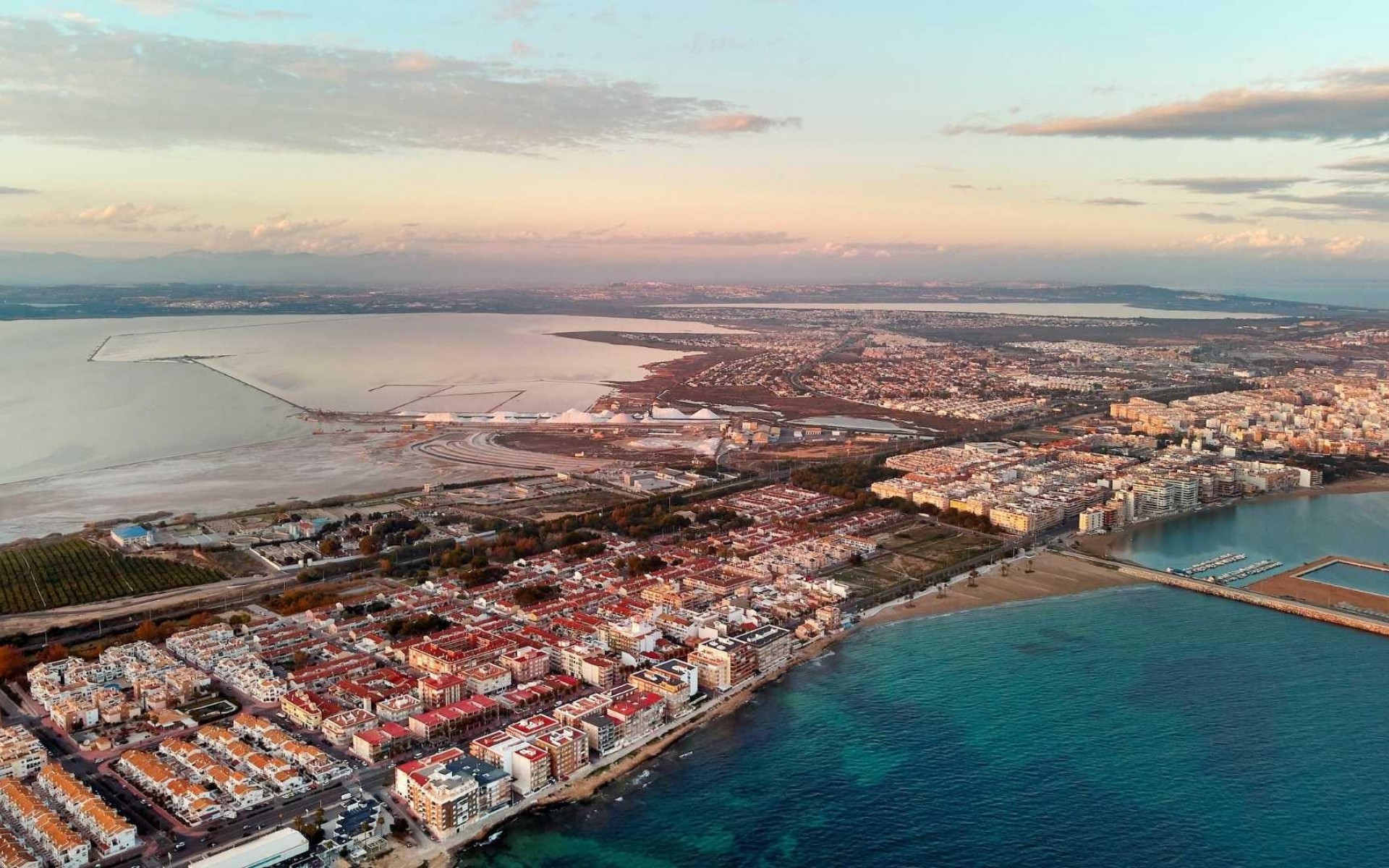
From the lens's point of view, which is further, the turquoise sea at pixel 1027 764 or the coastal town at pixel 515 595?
the coastal town at pixel 515 595

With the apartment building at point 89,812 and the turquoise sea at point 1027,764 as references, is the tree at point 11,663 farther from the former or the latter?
the turquoise sea at point 1027,764

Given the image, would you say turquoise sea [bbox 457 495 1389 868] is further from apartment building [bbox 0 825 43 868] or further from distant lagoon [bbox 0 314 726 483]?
distant lagoon [bbox 0 314 726 483]

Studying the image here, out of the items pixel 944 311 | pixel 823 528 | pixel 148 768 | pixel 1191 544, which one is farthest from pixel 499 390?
pixel 944 311

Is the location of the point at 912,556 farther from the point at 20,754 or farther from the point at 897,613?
the point at 20,754

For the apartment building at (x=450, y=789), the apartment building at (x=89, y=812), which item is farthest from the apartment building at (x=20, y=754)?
the apartment building at (x=450, y=789)

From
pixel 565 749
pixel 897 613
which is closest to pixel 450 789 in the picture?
pixel 565 749

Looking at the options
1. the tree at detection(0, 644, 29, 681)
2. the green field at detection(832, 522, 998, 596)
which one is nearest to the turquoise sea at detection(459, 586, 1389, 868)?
the green field at detection(832, 522, 998, 596)
